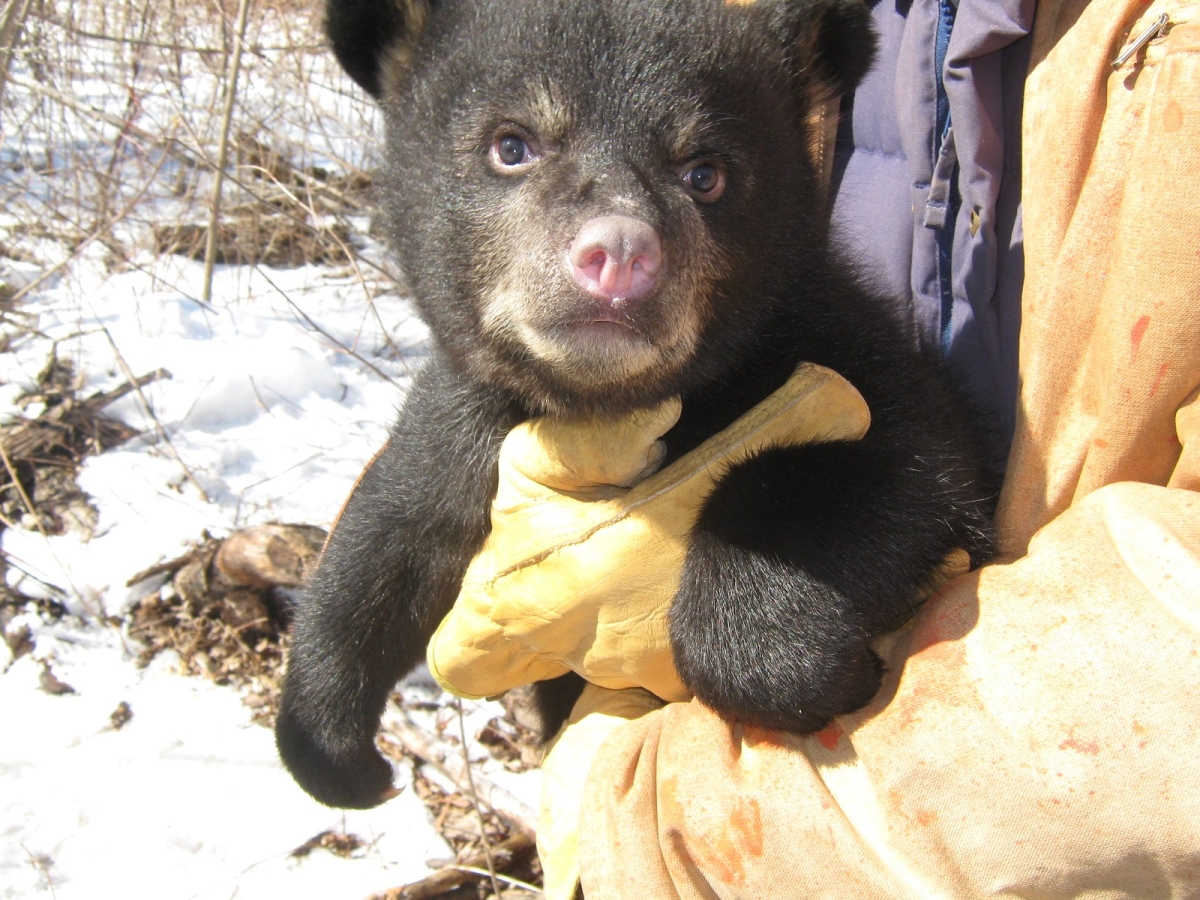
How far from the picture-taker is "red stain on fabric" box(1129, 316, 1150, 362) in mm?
1547

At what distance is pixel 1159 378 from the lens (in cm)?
156

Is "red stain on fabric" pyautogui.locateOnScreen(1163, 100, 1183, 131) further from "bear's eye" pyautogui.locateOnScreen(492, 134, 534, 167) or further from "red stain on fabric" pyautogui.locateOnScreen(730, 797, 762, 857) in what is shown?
"red stain on fabric" pyautogui.locateOnScreen(730, 797, 762, 857)

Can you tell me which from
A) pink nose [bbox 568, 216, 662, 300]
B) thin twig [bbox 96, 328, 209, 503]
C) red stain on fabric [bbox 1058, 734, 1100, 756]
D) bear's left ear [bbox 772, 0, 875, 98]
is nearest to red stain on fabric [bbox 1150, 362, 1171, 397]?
red stain on fabric [bbox 1058, 734, 1100, 756]

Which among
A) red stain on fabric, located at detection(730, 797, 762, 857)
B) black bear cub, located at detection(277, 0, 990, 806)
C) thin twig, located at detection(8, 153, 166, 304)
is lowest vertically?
thin twig, located at detection(8, 153, 166, 304)

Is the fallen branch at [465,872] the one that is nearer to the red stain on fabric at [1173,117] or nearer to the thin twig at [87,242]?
the red stain on fabric at [1173,117]

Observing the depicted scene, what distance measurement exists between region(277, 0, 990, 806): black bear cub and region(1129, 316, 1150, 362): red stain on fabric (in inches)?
18.2

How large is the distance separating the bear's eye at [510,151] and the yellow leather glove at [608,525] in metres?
0.55

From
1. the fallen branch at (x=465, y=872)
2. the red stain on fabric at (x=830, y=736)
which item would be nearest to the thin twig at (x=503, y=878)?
the fallen branch at (x=465, y=872)

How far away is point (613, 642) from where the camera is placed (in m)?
1.97

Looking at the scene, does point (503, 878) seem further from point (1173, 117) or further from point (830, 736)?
point (1173, 117)

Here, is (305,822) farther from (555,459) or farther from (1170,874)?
(1170,874)

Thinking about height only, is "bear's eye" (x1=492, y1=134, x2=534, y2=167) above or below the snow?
above

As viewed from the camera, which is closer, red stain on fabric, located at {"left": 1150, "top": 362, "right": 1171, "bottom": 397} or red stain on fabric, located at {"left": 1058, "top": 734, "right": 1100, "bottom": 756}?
red stain on fabric, located at {"left": 1058, "top": 734, "right": 1100, "bottom": 756}

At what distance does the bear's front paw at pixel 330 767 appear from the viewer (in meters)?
2.54
